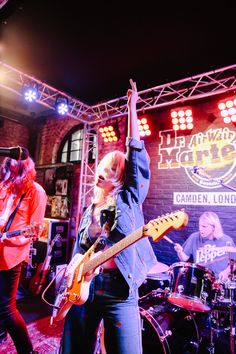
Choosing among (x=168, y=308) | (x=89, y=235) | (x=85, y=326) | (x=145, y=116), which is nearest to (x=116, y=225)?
(x=89, y=235)

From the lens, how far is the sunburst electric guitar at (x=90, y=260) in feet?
4.66

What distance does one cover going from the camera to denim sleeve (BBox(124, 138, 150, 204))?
5.39 feet

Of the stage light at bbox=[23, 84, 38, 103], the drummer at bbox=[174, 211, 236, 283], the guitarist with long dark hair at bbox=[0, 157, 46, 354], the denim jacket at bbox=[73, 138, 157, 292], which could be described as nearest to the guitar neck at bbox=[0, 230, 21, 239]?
the guitarist with long dark hair at bbox=[0, 157, 46, 354]

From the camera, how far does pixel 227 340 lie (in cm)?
359

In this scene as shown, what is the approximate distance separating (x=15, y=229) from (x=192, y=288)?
205 cm

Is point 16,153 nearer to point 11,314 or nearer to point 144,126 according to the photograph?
point 11,314

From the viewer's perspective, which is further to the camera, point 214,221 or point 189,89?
point 189,89

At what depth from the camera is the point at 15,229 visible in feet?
8.01

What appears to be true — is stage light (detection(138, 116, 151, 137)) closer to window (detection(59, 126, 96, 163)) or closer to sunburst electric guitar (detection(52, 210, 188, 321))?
window (detection(59, 126, 96, 163))

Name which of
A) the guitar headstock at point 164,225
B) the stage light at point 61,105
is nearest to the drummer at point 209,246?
the guitar headstock at point 164,225

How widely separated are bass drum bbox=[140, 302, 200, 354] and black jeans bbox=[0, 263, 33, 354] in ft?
4.06

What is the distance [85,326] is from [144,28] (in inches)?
147

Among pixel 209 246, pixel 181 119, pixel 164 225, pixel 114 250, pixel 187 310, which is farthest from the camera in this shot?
pixel 181 119

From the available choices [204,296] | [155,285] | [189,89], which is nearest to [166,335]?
[204,296]
